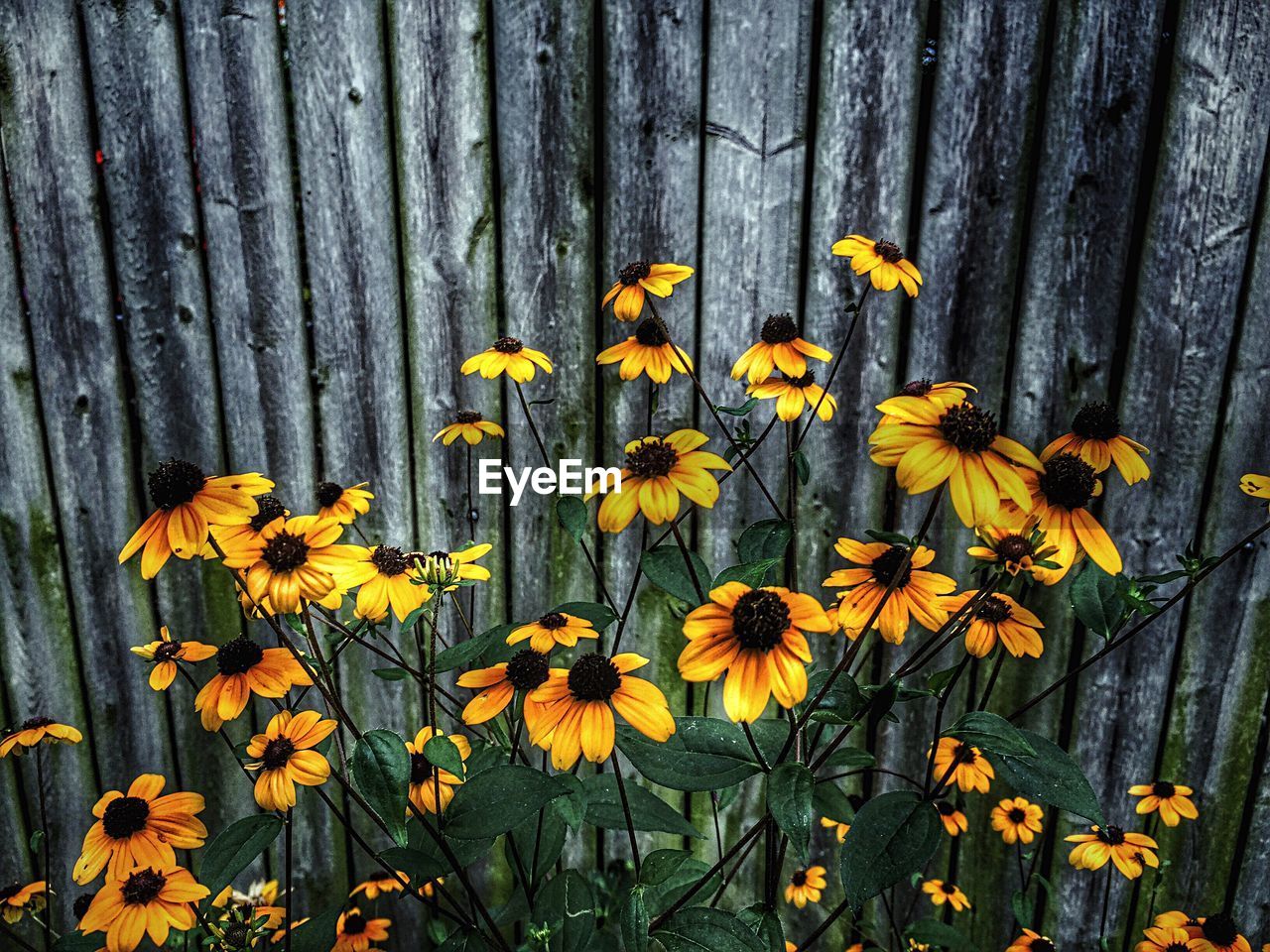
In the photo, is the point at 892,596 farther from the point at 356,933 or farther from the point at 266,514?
the point at 356,933

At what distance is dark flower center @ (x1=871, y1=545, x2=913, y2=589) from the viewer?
1.20 metres

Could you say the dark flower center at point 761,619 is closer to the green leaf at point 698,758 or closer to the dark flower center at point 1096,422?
the green leaf at point 698,758

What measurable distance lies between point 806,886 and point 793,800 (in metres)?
1.18

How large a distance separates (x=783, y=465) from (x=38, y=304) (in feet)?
5.53

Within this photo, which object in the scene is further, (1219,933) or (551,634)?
(1219,933)

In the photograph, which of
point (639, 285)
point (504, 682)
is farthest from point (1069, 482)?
point (504, 682)

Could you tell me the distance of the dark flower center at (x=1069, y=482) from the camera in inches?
39.8

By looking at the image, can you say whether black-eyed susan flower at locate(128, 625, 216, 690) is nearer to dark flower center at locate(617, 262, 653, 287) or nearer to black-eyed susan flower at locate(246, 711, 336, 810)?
black-eyed susan flower at locate(246, 711, 336, 810)

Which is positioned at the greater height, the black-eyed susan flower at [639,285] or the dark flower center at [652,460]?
the black-eyed susan flower at [639,285]

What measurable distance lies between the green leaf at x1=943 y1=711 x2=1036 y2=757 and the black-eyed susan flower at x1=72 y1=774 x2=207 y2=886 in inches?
43.7

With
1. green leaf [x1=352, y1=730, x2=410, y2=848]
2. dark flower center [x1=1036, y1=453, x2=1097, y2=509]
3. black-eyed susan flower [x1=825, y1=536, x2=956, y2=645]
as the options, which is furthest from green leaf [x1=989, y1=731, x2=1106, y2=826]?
green leaf [x1=352, y1=730, x2=410, y2=848]

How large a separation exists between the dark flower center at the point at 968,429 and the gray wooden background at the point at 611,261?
907mm

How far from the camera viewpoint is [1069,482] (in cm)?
102

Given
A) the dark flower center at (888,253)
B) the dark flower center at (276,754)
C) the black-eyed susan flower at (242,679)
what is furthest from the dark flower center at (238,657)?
the dark flower center at (888,253)
